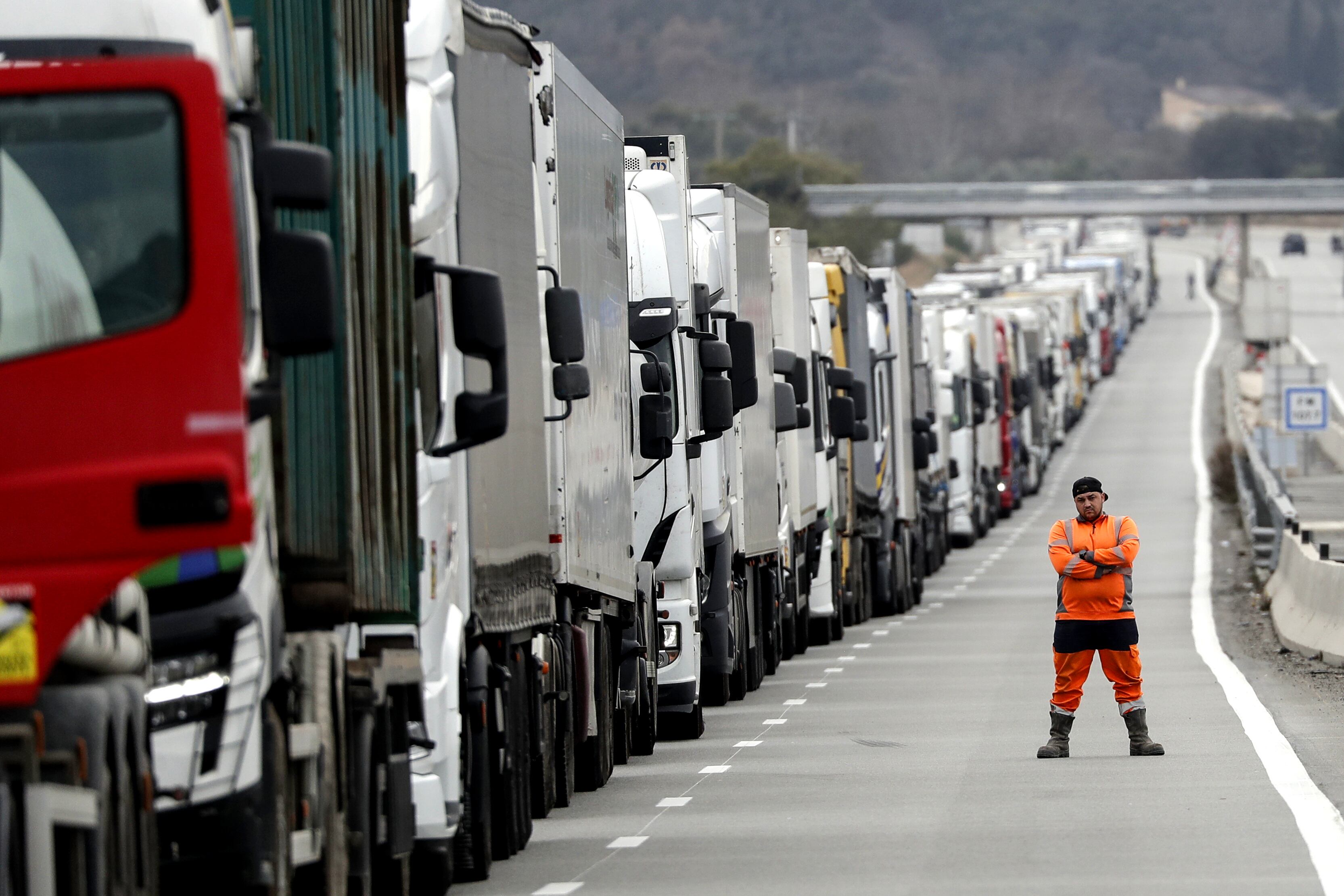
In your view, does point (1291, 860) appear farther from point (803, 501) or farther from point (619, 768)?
point (803, 501)

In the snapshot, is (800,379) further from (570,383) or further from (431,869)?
(431,869)

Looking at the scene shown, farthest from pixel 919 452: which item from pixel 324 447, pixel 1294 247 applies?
pixel 1294 247

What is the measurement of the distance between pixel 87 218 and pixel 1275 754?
35.1ft

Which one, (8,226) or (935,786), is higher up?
(8,226)

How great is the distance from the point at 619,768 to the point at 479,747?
5558 mm

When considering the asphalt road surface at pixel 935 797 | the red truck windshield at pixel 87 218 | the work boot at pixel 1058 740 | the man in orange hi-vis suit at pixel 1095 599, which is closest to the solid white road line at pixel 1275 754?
the asphalt road surface at pixel 935 797

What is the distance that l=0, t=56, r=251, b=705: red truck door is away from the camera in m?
6.69

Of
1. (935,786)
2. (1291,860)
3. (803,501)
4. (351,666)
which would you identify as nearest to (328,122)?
(351,666)

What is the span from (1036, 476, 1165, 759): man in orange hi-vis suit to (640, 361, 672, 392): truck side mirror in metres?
2.58

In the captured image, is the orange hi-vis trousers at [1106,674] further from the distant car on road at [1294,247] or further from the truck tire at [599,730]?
the distant car on road at [1294,247]

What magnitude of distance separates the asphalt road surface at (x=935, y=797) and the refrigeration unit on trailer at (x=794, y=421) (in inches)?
32.1

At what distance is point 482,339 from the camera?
975cm

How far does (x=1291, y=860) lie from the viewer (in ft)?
38.1

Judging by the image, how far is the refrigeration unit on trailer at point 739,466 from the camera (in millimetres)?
20734
